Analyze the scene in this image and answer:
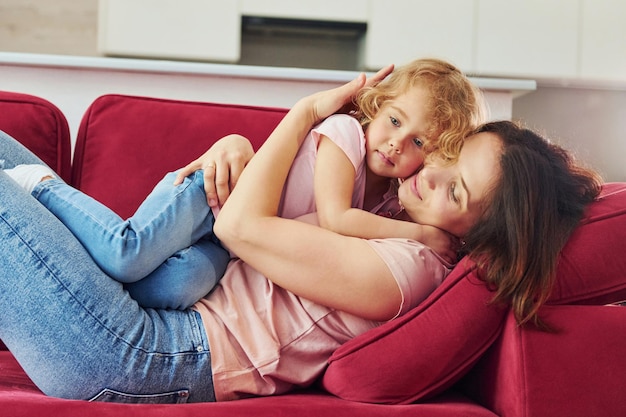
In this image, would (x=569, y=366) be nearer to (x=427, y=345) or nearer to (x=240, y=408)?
(x=427, y=345)

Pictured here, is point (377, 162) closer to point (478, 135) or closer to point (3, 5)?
point (478, 135)

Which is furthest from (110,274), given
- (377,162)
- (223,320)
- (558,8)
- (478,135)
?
(558,8)

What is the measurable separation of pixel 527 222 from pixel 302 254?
354 millimetres

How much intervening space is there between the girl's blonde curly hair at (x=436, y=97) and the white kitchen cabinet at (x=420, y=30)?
2.32 meters

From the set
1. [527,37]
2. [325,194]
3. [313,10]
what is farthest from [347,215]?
[527,37]

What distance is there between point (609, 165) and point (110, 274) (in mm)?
3484

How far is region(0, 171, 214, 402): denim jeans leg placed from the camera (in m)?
1.08

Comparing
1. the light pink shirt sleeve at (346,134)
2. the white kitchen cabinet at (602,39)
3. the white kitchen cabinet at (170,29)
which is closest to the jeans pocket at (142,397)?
the light pink shirt sleeve at (346,134)

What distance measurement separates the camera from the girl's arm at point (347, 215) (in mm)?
1238

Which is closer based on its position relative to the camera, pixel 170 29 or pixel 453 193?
pixel 453 193

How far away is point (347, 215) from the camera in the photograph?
1237 millimetres

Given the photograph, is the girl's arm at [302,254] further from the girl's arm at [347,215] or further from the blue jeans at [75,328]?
the blue jeans at [75,328]

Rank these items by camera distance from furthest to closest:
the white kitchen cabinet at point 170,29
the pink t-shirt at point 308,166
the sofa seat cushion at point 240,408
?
the white kitchen cabinet at point 170,29
the pink t-shirt at point 308,166
the sofa seat cushion at point 240,408

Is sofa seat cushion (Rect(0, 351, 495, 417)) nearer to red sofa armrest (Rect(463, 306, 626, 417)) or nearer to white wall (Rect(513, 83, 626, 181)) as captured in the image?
red sofa armrest (Rect(463, 306, 626, 417))
